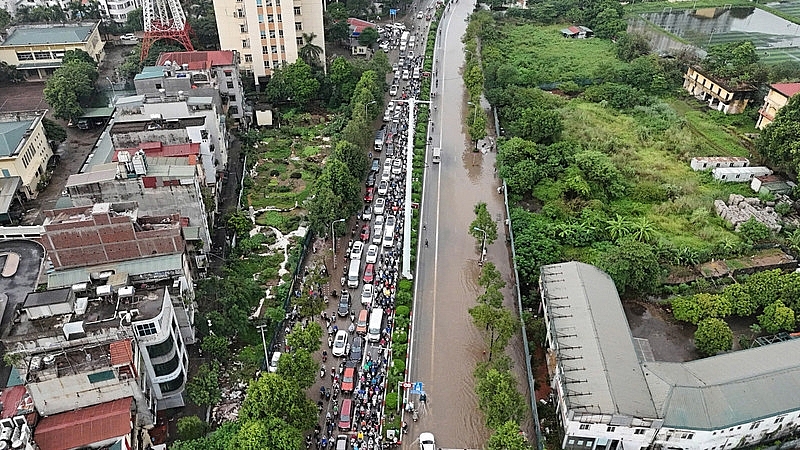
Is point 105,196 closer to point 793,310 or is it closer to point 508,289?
point 508,289

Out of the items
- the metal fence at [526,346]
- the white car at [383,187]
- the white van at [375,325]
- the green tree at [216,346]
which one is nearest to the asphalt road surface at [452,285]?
the metal fence at [526,346]

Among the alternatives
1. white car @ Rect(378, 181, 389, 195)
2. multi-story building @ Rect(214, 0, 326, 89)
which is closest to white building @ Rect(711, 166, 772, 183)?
white car @ Rect(378, 181, 389, 195)

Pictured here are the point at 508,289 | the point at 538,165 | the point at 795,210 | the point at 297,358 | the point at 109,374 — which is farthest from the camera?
the point at 538,165

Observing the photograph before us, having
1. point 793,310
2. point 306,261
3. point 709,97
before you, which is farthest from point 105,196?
point 709,97

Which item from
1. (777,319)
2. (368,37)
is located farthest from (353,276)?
(368,37)

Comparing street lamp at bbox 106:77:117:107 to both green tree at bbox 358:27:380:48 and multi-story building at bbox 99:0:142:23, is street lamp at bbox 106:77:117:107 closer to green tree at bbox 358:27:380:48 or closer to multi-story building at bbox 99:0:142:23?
multi-story building at bbox 99:0:142:23

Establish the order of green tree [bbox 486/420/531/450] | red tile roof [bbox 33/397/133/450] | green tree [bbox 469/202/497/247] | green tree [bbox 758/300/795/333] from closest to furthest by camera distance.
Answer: red tile roof [bbox 33/397/133/450] → green tree [bbox 486/420/531/450] → green tree [bbox 758/300/795/333] → green tree [bbox 469/202/497/247]
